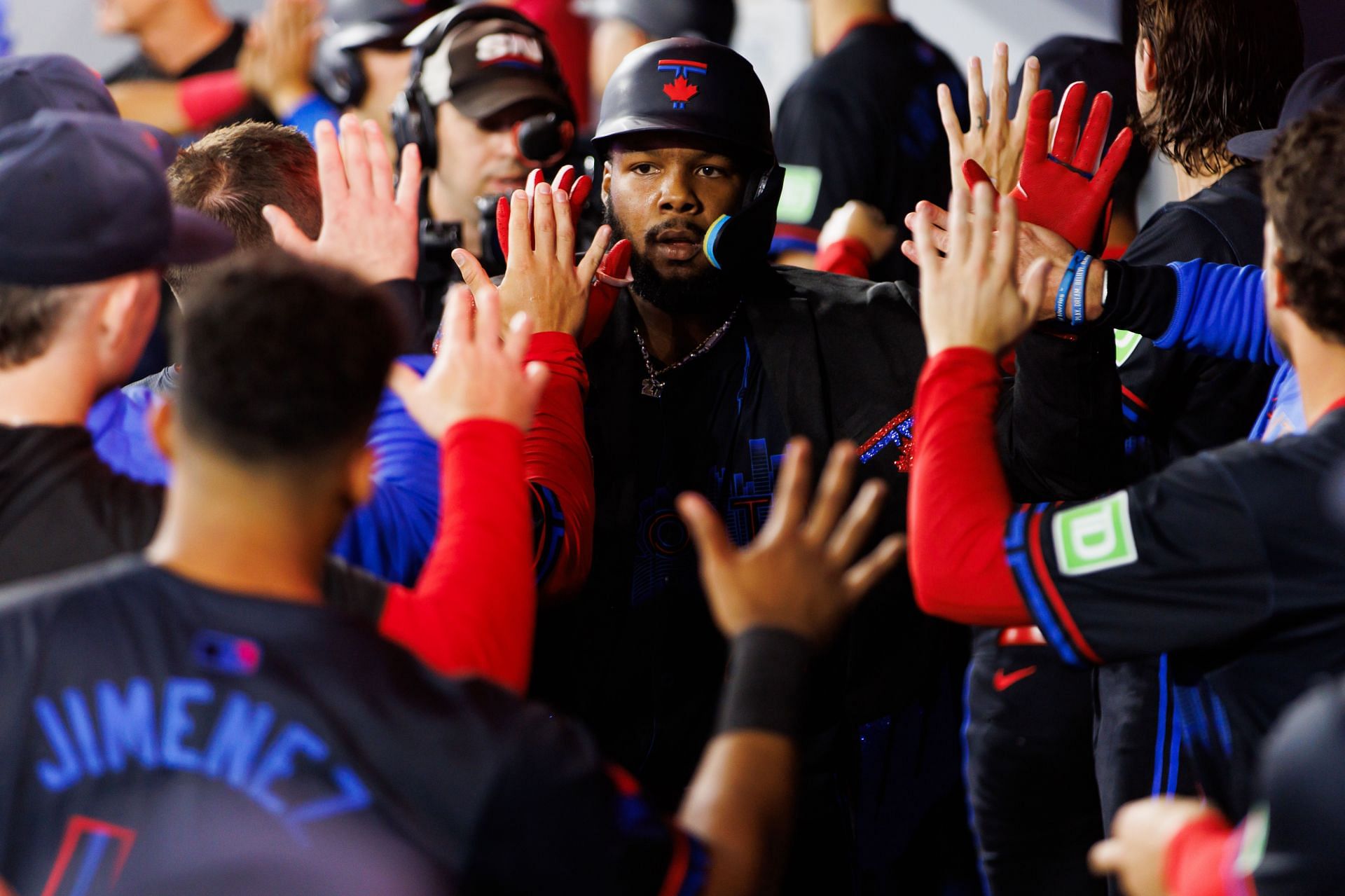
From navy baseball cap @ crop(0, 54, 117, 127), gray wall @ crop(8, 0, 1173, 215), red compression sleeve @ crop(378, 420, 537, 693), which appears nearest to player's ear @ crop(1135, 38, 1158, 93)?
red compression sleeve @ crop(378, 420, 537, 693)

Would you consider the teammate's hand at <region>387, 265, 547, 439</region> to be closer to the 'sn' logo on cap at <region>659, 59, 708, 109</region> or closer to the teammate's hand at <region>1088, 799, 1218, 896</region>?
the teammate's hand at <region>1088, 799, 1218, 896</region>

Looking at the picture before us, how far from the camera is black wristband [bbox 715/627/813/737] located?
1.42 m

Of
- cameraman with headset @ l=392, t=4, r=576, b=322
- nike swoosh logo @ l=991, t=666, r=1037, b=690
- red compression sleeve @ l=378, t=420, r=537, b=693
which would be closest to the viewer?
red compression sleeve @ l=378, t=420, r=537, b=693

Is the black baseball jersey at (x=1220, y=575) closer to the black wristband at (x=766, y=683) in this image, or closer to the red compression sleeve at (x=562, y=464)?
the black wristband at (x=766, y=683)

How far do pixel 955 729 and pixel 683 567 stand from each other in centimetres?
82

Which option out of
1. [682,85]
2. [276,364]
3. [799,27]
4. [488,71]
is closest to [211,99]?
[488,71]

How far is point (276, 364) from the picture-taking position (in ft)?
4.30

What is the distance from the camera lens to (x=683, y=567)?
255 cm

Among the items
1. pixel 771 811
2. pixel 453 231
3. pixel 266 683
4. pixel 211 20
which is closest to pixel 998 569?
pixel 771 811

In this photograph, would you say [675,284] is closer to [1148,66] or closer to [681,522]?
[681,522]

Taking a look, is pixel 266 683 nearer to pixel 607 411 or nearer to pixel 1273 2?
pixel 607 411

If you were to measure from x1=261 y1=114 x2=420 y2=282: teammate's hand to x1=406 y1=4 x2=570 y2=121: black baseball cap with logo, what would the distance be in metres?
1.54

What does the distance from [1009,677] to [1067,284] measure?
980 millimetres

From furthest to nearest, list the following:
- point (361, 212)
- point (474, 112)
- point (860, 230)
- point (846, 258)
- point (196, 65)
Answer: point (196, 65) < point (474, 112) < point (860, 230) < point (846, 258) < point (361, 212)
